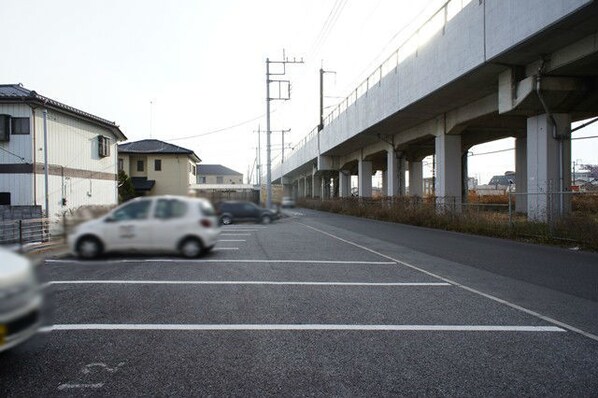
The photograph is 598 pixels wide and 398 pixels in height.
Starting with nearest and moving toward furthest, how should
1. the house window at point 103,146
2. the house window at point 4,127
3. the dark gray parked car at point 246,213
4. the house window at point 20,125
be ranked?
the dark gray parked car at point 246,213
the house window at point 4,127
the house window at point 20,125
the house window at point 103,146

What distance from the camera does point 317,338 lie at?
118ft

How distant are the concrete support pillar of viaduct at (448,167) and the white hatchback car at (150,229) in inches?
2097

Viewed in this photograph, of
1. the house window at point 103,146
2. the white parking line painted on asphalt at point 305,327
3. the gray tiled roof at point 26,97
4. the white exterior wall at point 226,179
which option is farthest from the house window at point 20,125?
the white parking line painted on asphalt at point 305,327

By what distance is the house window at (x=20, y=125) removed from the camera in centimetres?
278

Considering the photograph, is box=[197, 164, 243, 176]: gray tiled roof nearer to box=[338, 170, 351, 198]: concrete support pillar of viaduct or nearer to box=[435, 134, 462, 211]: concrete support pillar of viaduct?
box=[338, 170, 351, 198]: concrete support pillar of viaduct

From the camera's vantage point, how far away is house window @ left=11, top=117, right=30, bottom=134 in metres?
2.78

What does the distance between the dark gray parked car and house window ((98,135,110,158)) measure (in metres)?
1.27

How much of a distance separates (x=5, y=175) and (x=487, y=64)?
34504 mm

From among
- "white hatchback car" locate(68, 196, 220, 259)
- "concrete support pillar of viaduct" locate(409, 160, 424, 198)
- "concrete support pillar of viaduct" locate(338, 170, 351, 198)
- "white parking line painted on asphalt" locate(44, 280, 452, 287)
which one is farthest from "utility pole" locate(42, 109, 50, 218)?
"concrete support pillar of viaduct" locate(409, 160, 424, 198)

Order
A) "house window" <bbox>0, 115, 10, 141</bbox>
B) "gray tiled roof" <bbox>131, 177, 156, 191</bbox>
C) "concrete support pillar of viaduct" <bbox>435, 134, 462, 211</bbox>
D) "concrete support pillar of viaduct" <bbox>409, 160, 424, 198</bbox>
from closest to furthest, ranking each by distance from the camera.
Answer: "gray tiled roof" <bbox>131, 177, 156, 191</bbox> < "house window" <bbox>0, 115, 10, 141</bbox> < "concrete support pillar of viaduct" <bbox>435, 134, 462, 211</bbox> < "concrete support pillar of viaduct" <bbox>409, 160, 424, 198</bbox>

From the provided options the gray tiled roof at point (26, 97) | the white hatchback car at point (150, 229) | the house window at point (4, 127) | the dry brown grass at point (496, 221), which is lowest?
the dry brown grass at point (496, 221)

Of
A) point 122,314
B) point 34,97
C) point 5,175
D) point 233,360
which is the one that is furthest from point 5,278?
point 122,314

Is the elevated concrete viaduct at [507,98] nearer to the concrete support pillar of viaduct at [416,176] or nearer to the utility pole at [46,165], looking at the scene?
the utility pole at [46,165]

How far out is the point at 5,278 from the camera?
0.83 m
